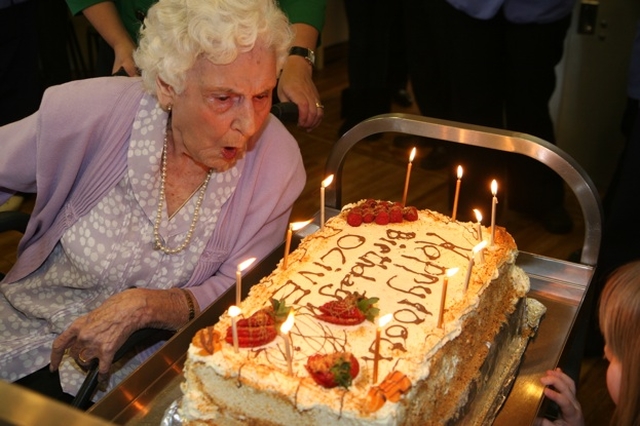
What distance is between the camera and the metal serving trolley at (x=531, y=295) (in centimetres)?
182

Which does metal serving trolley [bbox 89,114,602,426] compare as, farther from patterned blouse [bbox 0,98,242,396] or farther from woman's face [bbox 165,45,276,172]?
woman's face [bbox 165,45,276,172]

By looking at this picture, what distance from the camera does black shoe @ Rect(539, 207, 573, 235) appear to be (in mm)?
4320

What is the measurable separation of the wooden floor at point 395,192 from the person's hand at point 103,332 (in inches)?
71.6

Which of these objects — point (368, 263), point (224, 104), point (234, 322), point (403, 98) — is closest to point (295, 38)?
point (224, 104)

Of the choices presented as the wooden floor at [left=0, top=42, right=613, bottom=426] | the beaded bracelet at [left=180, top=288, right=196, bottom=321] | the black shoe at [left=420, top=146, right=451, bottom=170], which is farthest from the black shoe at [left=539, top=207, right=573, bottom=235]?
the beaded bracelet at [left=180, top=288, right=196, bottom=321]

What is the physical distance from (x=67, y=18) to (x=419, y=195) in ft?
9.94

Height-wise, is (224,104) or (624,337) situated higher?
(224,104)

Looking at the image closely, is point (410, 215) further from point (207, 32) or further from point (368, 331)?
point (207, 32)

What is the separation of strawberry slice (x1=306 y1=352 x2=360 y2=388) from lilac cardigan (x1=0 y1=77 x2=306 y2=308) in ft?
2.21

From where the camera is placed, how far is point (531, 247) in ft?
13.7

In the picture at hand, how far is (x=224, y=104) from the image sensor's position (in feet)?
6.65

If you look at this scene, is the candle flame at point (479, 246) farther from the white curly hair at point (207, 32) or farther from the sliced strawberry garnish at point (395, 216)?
the white curly hair at point (207, 32)

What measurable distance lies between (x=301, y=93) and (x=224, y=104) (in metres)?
0.52

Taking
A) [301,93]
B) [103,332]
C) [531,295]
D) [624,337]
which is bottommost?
[531,295]
